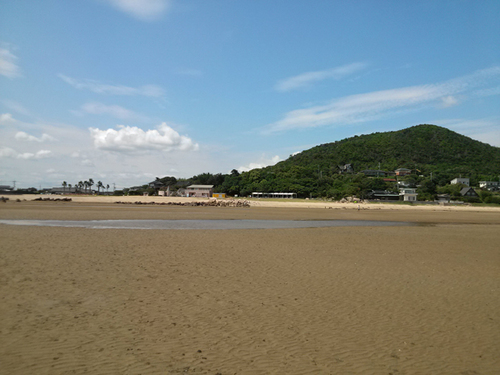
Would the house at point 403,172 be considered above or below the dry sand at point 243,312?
above

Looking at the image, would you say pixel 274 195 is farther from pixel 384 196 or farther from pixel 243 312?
pixel 243 312

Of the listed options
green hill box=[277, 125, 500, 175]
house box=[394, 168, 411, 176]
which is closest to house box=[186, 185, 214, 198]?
green hill box=[277, 125, 500, 175]

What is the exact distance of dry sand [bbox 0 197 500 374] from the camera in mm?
4457

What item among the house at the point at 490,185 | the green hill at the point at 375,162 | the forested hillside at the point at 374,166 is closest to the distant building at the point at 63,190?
the forested hillside at the point at 374,166

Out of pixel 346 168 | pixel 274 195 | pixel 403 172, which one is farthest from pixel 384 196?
pixel 403 172

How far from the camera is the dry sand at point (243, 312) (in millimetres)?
4457

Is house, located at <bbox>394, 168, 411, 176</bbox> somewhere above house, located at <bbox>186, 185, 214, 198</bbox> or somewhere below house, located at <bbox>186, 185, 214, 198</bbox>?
above

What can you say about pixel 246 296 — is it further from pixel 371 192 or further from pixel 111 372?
pixel 371 192

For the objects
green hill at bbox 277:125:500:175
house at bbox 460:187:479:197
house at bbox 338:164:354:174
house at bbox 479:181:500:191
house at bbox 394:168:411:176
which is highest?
green hill at bbox 277:125:500:175

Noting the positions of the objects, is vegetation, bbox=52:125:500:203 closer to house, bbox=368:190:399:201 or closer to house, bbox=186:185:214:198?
house, bbox=368:190:399:201

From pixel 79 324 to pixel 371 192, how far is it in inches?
3165

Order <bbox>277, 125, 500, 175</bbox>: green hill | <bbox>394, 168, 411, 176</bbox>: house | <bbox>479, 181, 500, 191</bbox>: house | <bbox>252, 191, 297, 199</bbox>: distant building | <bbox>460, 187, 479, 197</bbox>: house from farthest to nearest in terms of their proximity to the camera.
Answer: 1. <bbox>277, 125, 500, 175</bbox>: green hill
2. <bbox>394, 168, 411, 176</bbox>: house
3. <bbox>479, 181, 500, 191</bbox>: house
4. <bbox>252, 191, 297, 199</bbox>: distant building
5. <bbox>460, 187, 479, 197</bbox>: house

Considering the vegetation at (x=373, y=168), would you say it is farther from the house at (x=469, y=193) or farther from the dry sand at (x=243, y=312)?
the dry sand at (x=243, y=312)

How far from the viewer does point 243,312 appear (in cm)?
622
